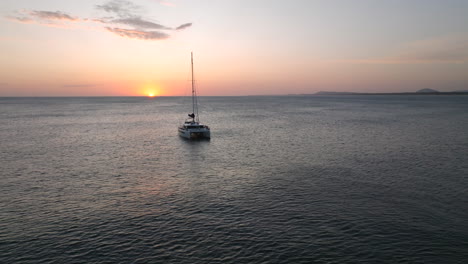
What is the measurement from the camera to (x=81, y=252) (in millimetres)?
19703

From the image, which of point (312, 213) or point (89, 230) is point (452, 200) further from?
point (89, 230)

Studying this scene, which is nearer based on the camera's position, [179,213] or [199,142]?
[179,213]

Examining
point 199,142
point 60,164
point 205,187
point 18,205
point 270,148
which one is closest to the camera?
point 18,205

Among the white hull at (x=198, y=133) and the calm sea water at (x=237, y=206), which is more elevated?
the white hull at (x=198, y=133)

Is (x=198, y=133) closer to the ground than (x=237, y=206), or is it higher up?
higher up

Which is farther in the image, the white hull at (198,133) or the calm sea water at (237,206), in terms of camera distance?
the white hull at (198,133)

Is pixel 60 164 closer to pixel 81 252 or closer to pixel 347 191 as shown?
pixel 81 252

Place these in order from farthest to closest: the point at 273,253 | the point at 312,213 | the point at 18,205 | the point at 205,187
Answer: the point at 205,187 < the point at 18,205 < the point at 312,213 < the point at 273,253

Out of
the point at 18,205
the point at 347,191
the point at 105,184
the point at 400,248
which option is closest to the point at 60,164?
the point at 105,184

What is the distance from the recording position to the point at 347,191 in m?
30.9

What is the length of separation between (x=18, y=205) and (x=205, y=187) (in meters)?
17.7

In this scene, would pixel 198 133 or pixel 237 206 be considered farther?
pixel 198 133

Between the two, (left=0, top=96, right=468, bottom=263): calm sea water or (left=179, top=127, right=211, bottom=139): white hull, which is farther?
(left=179, top=127, right=211, bottom=139): white hull

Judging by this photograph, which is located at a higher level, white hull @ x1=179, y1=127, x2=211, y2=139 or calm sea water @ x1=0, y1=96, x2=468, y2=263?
white hull @ x1=179, y1=127, x2=211, y2=139
